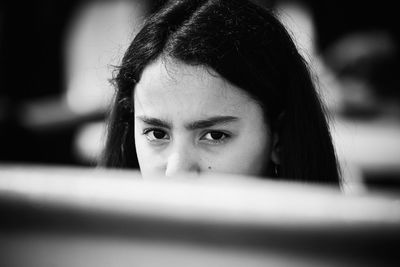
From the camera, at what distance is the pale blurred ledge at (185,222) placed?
0.62ft

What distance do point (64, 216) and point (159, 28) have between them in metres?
0.67

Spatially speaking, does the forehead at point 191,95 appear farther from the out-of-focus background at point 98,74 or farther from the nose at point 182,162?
the out-of-focus background at point 98,74

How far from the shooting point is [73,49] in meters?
2.83

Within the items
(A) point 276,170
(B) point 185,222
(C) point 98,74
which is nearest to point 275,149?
(A) point 276,170

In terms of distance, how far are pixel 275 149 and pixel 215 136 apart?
139 mm

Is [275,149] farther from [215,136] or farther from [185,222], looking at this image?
[185,222]

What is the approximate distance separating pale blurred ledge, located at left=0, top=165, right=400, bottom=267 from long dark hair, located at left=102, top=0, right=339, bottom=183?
1.79 ft

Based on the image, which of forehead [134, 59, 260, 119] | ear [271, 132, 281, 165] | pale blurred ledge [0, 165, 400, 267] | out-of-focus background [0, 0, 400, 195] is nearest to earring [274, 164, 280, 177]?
ear [271, 132, 281, 165]

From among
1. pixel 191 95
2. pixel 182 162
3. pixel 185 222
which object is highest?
pixel 191 95

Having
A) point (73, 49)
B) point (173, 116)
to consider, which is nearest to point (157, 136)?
point (173, 116)

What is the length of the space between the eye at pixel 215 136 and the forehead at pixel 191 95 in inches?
1.3

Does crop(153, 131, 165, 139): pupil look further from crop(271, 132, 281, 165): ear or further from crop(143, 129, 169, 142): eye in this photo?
crop(271, 132, 281, 165): ear

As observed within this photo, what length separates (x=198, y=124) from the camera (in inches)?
28.0

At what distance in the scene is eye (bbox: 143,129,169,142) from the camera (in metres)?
0.77
